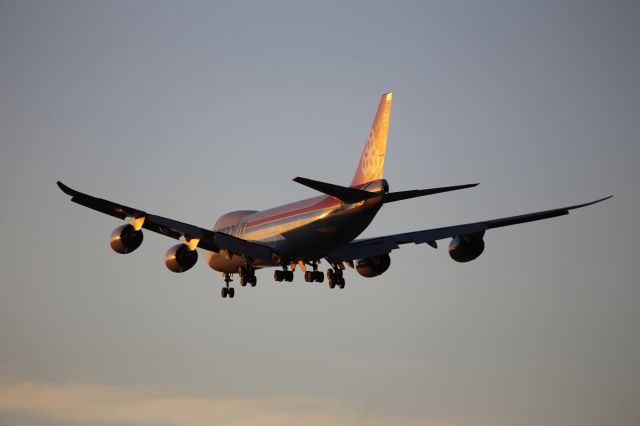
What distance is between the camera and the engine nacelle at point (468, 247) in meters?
60.3

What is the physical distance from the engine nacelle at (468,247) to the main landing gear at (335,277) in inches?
251

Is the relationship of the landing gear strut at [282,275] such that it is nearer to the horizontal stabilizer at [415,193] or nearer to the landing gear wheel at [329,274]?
the landing gear wheel at [329,274]

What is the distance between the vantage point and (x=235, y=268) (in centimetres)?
6488

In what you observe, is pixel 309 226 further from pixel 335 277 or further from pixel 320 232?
pixel 335 277

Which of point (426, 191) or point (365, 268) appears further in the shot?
point (365, 268)

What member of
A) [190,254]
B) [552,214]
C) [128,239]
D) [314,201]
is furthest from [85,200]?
[552,214]

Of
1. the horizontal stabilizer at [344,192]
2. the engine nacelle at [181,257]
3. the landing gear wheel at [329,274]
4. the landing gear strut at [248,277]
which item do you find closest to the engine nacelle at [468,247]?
the landing gear wheel at [329,274]

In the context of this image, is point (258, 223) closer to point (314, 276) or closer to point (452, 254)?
point (314, 276)

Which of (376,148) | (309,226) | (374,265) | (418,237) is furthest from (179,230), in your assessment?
(418,237)

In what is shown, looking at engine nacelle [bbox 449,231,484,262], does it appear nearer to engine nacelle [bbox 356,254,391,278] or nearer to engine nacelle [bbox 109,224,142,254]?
engine nacelle [bbox 356,254,391,278]

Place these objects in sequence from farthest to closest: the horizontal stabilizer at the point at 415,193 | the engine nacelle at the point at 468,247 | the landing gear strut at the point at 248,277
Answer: the landing gear strut at the point at 248,277 < the engine nacelle at the point at 468,247 < the horizontal stabilizer at the point at 415,193

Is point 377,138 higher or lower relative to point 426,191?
higher

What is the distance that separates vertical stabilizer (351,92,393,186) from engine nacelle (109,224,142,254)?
37.3 ft

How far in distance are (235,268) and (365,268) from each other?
26.6 ft
